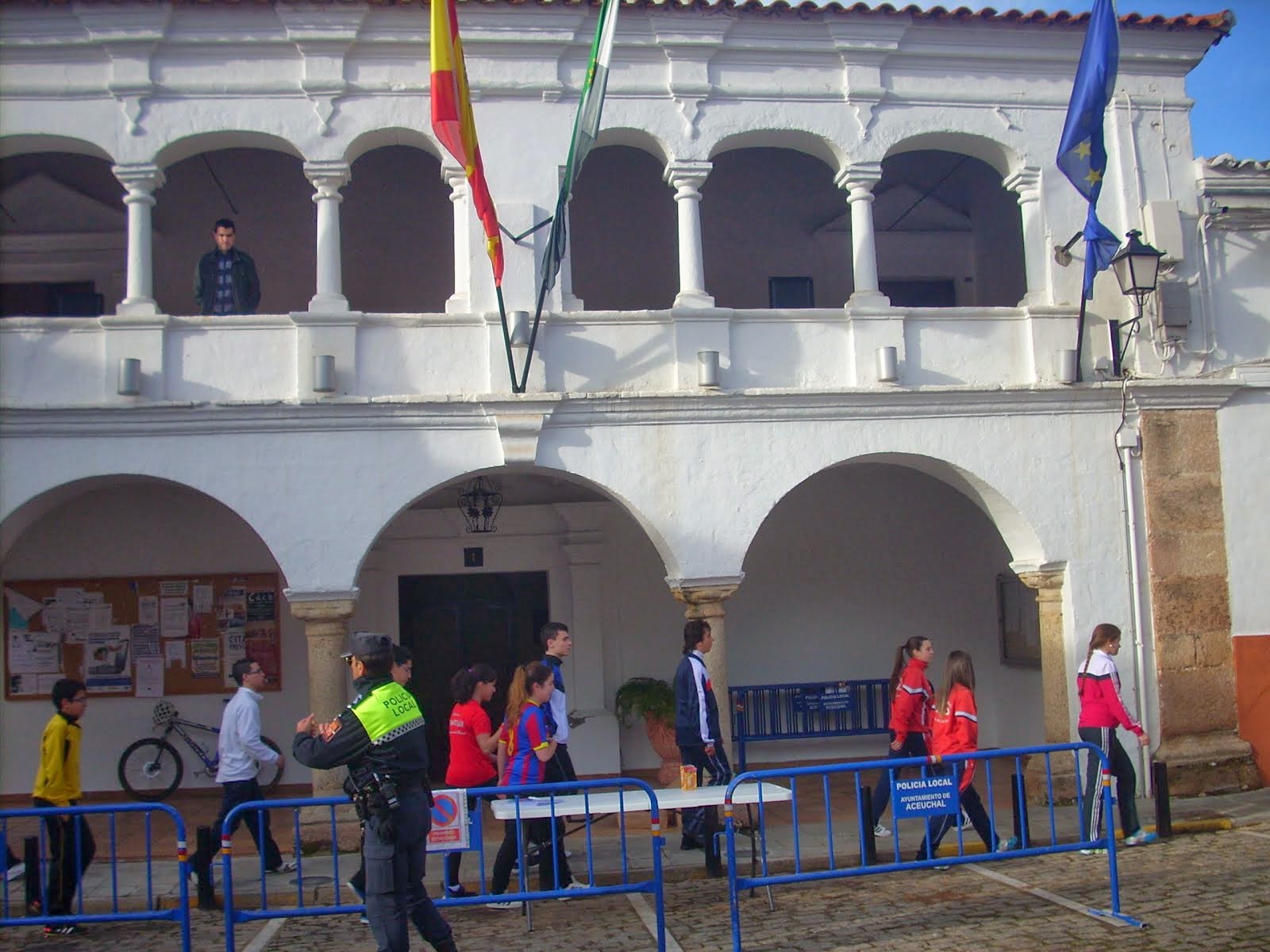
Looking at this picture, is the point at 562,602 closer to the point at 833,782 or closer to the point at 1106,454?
the point at 833,782

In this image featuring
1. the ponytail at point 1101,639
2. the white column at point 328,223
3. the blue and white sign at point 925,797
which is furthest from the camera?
the white column at point 328,223

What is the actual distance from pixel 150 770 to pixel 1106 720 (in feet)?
29.4

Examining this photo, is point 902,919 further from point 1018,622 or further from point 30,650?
point 30,650

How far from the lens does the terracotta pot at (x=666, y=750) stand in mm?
11970

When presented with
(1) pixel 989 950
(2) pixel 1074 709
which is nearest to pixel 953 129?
(2) pixel 1074 709

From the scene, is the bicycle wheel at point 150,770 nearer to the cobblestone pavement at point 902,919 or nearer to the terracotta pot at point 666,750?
the cobblestone pavement at point 902,919

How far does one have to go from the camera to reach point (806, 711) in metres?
13.0

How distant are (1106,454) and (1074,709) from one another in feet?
7.60

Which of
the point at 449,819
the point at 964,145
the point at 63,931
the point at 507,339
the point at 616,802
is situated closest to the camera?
the point at 449,819

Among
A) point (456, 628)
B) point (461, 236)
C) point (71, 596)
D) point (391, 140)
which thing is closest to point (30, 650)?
point (71, 596)

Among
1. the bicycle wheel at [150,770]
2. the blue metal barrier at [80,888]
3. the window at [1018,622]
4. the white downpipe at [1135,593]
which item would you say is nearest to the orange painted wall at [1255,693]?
the white downpipe at [1135,593]

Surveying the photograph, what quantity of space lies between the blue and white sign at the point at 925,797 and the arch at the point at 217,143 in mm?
7347

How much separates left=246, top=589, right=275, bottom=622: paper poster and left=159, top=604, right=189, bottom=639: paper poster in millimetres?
631

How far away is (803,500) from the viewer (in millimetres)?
13484
